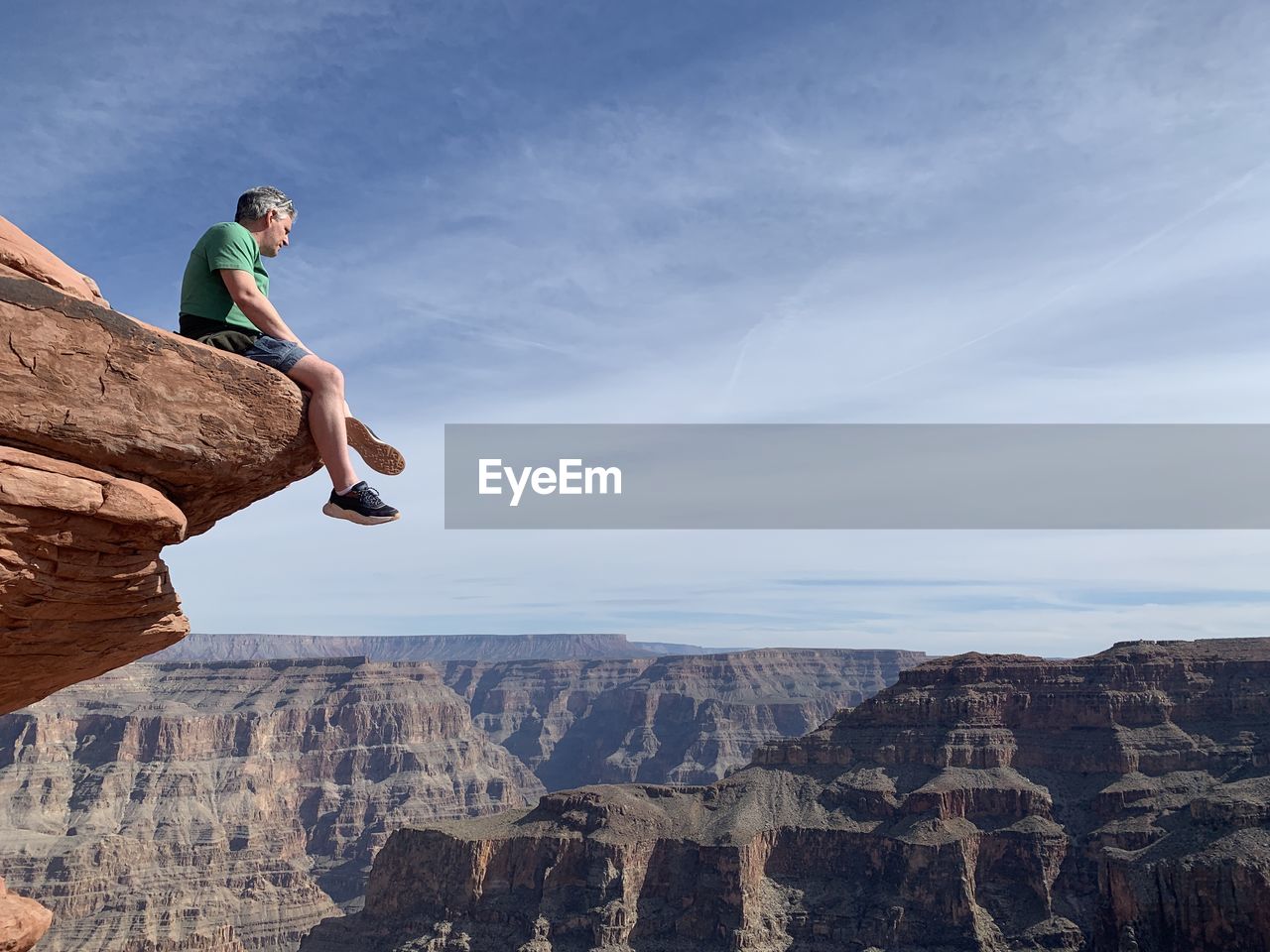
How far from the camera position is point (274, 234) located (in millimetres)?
10992

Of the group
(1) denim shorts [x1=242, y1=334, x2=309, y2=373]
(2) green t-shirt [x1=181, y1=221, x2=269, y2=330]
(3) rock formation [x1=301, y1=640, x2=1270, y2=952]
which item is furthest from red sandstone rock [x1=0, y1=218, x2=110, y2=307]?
(3) rock formation [x1=301, y1=640, x2=1270, y2=952]

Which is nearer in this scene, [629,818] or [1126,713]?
[629,818]

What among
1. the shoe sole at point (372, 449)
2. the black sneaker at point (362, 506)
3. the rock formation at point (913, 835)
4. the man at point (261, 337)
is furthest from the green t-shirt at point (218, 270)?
the rock formation at point (913, 835)

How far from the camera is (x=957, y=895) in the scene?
91.9 m

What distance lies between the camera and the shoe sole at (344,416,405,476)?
11031 millimetres

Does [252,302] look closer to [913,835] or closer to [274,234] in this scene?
[274,234]

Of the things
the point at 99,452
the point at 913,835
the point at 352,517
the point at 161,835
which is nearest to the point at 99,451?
the point at 99,452

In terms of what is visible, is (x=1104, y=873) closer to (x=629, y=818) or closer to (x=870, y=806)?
(x=870, y=806)

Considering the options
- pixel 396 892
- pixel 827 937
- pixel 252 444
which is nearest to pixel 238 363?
pixel 252 444

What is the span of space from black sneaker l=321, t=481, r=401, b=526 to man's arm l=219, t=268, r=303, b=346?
1.80 metres

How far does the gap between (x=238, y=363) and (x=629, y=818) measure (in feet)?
329

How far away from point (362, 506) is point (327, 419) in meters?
0.99

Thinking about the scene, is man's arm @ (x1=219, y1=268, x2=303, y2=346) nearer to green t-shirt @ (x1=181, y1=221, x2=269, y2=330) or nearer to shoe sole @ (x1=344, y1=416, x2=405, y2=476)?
green t-shirt @ (x1=181, y1=221, x2=269, y2=330)

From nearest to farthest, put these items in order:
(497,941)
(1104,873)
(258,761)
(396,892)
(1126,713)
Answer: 1. (1104,873)
2. (497,941)
3. (396,892)
4. (1126,713)
5. (258,761)
